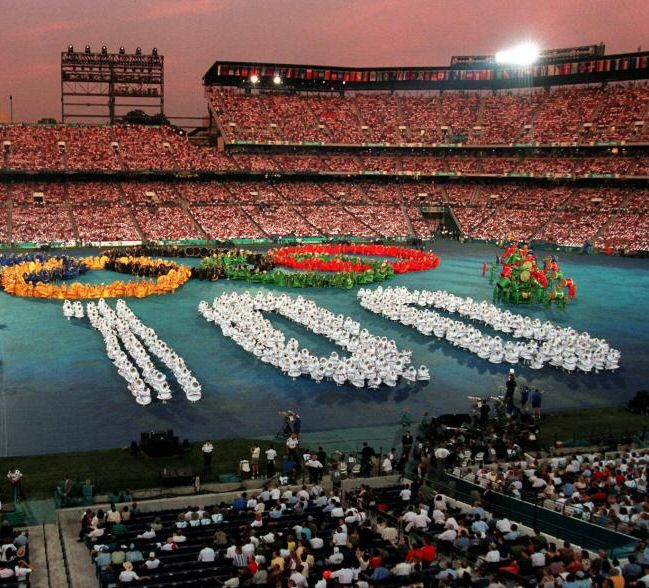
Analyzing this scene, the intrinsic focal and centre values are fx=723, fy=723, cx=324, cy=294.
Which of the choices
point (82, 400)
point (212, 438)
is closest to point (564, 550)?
point (212, 438)

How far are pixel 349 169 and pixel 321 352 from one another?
53.8m

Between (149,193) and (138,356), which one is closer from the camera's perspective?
Answer: (138,356)

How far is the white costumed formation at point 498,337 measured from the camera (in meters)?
25.1

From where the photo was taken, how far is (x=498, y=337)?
2614 centimetres

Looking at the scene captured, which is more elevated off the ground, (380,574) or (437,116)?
(437,116)

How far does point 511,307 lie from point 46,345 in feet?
70.7

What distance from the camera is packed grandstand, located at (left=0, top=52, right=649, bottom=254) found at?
6562 centimetres

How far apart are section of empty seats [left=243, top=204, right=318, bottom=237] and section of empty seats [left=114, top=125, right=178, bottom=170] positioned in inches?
399

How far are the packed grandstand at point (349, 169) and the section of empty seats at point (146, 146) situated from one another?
0.20 m

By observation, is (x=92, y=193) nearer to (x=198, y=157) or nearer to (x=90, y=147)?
(x=90, y=147)

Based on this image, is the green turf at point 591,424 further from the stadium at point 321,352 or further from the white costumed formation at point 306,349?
the white costumed formation at point 306,349

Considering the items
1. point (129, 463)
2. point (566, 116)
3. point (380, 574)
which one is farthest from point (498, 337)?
point (566, 116)

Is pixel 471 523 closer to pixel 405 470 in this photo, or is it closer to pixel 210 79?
pixel 405 470

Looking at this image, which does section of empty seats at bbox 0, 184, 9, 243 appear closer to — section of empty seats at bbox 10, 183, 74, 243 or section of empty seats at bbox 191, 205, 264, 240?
section of empty seats at bbox 10, 183, 74, 243
